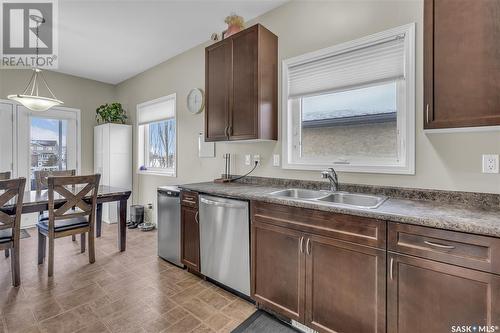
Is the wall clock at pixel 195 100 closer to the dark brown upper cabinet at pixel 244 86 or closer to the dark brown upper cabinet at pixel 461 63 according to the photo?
the dark brown upper cabinet at pixel 244 86

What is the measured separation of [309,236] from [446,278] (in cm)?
72

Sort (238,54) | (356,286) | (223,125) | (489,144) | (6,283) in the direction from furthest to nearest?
(223,125) → (238,54) → (6,283) → (489,144) → (356,286)

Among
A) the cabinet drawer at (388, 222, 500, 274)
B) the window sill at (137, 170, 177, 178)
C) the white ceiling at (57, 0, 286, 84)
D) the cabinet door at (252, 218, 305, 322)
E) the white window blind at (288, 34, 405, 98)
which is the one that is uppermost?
the white ceiling at (57, 0, 286, 84)

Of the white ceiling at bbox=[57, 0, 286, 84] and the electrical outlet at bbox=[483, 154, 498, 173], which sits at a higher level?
the white ceiling at bbox=[57, 0, 286, 84]

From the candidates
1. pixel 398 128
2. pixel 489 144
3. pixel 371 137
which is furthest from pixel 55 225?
pixel 489 144

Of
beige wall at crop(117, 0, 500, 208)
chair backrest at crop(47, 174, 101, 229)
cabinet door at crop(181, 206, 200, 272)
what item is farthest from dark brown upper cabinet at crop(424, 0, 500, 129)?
chair backrest at crop(47, 174, 101, 229)

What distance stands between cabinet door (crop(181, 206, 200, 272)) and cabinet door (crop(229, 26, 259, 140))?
91 cm

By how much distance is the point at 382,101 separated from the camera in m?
2.09

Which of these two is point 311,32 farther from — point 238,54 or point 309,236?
point 309,236

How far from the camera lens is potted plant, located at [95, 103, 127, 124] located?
4.57 meters

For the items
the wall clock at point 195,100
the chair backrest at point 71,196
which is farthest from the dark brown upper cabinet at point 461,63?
the chair backrest at point 71,196

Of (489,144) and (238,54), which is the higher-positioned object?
(238,54)

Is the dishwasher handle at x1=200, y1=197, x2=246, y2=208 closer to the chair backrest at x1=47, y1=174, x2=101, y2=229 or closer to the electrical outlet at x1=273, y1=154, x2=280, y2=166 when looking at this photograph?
the electrical outlet at x1=273, y1=154, x2=280, y2=166

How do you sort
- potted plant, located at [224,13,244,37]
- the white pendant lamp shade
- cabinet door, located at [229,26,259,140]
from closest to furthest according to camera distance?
1. cabinet door, located at [229,26,259,140]
2. potted plant, located at [224,13,244,37]
3. the white pendant lamp shade
